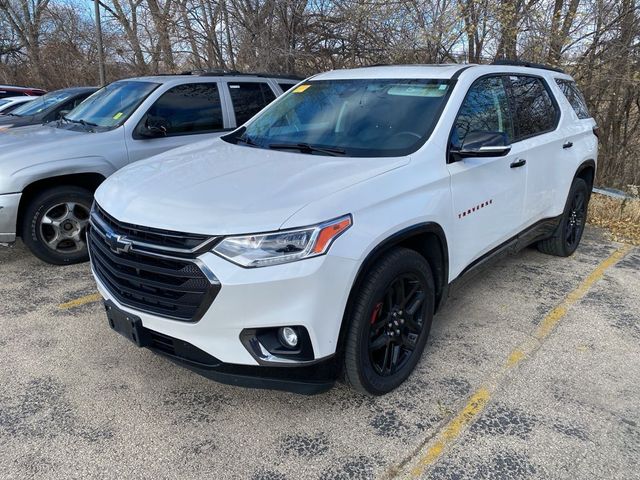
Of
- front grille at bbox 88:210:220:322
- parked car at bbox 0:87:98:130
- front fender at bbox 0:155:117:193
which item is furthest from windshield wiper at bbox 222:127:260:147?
parked car at bbox 0:87:98:130

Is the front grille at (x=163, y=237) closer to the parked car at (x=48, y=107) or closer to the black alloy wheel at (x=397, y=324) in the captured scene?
the black alloy wheel at (x=397, y=324)

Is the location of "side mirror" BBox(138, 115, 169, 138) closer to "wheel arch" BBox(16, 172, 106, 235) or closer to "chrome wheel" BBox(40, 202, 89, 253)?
"wheel arch" BBox(16, 172, 106, 235)

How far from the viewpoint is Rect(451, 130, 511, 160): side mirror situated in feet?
10.3

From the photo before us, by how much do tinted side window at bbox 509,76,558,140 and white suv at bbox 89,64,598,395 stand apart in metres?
0.04

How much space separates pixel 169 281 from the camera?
8.23 ft

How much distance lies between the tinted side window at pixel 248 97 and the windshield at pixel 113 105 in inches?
35.7

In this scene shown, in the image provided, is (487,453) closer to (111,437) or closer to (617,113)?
(111,437)

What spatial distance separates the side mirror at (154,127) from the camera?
5195mm

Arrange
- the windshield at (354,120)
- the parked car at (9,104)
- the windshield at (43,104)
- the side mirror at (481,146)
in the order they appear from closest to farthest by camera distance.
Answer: the side mirror at (481,146) → the windshield at (354,120) → the windshield at (43,104) → the parked car at (9,104)

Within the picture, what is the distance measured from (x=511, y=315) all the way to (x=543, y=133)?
160 centimetres

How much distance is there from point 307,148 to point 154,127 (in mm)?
2546

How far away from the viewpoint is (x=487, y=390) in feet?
10.1

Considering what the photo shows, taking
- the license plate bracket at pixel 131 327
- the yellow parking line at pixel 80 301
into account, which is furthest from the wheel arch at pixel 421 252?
the yellow parking line at pixel 80 301

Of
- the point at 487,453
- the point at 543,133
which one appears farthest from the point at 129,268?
the point at 543,133
